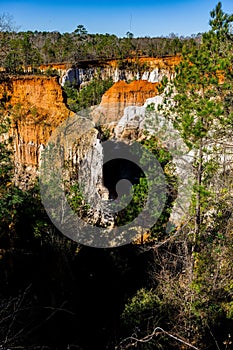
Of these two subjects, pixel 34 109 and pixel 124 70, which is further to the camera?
pixel 124 70

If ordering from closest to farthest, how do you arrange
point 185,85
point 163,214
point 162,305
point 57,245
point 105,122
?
point 185,85 < point 162,305 < point 57,245 < point 163,214 < point 105,122

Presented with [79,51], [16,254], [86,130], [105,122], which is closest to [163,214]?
[16,254]

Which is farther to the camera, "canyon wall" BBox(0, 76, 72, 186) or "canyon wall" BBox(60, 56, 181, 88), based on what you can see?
"canyon wall" BBox(60, 56, 181, 88)

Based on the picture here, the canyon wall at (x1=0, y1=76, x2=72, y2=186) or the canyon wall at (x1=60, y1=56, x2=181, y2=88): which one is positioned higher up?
the canyon wall at (x1=60, y1=56, x2=181, y2=88)

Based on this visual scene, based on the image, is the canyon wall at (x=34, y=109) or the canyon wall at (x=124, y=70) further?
the canyon wall at (x=124, y=70)

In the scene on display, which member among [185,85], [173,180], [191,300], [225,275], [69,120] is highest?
[185,85]

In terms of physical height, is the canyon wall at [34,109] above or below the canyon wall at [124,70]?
below

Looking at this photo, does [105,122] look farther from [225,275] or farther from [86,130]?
[225,275]

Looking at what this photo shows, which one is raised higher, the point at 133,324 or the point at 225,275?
the point at 225,275

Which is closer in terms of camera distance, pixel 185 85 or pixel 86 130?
pixel 185 85

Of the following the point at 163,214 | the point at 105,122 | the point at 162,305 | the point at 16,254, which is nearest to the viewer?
the point at 162,305

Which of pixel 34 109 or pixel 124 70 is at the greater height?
pixel 124 70
